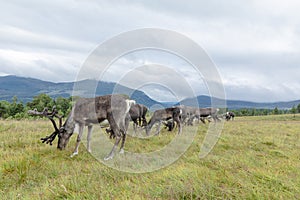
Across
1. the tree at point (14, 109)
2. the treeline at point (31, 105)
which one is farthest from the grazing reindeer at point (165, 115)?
the tree at point (14, 109)

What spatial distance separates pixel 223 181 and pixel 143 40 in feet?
17.1

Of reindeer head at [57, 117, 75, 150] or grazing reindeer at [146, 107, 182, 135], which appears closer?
reindeer head at [57, 117, 75, 150]

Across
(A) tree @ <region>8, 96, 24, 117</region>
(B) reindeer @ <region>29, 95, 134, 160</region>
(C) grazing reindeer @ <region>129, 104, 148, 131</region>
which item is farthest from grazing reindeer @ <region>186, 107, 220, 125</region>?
(A) tree @ <region>8, 96, 24, 117</region>

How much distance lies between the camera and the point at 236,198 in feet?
13.8

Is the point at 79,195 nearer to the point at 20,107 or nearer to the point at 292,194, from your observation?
the point at 292,194

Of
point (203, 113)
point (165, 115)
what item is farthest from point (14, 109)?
point (165, 115)

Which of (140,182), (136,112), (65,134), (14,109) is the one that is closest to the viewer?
(140,182)

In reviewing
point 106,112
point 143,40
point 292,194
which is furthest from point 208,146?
point 292,194

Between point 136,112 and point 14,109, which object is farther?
point 14,109

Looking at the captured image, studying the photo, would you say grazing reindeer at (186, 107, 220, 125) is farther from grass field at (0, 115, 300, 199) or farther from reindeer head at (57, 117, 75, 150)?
grass field at (0, 115, 300, 199)

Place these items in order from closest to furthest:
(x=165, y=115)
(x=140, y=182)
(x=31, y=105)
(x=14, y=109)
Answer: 1. (x=140, y=182)
2. (x=165, y=115)
3. (x=31, y=105)
4. (x=14, y=109)

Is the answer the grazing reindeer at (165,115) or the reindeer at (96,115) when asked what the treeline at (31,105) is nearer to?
the grazing reindeer at (165,115)

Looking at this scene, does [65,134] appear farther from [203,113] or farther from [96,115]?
[203,113]

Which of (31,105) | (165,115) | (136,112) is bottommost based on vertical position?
(31,105)
